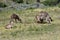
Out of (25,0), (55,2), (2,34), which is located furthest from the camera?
(25,0)

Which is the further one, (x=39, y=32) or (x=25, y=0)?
(x=25, y=0)

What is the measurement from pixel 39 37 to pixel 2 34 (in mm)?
1778

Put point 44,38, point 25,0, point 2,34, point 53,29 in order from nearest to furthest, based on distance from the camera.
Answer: point 44,38, point 2,34, point 53,29, point 25,0

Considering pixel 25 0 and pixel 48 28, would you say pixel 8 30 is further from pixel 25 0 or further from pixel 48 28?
pixel 25 0

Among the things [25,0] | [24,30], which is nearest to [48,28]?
[24,30]

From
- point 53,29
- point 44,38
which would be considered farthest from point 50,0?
point 44,38

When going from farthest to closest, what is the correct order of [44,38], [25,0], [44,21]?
[25,0], [44,21], [44,38]

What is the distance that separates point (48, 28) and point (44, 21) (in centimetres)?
167

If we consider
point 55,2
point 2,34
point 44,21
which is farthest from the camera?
point 55,2

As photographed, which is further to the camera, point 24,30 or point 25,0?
point 25,0

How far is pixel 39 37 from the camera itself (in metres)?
10.3

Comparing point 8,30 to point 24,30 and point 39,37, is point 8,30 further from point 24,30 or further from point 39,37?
point 39,37

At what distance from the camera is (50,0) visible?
1137 inches

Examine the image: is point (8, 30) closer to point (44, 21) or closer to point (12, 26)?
point (12, 26)
